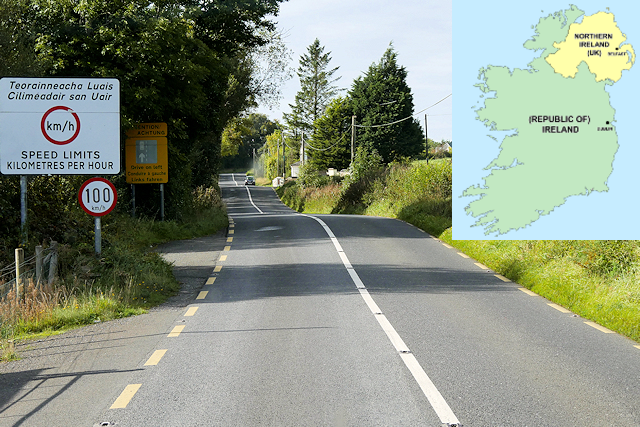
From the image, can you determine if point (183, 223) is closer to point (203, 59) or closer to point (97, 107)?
point (203, 59)

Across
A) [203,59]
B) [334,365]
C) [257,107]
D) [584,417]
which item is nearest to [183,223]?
[203,59]

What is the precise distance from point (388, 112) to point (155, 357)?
72.0 meters

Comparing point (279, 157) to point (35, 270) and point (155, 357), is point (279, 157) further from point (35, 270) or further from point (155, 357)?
point (155, 357)

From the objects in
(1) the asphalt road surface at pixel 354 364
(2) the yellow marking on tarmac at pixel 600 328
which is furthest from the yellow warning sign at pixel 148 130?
(2) the yellow marking on tarmac at pixel 600 328

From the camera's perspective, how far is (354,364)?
6828mm

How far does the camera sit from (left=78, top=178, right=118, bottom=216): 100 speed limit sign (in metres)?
11.4

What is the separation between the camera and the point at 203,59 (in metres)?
21.3

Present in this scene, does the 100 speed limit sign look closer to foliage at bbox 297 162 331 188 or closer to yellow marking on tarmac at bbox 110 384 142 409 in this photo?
yellow marking on tarmac at bbox 110 384 142 409

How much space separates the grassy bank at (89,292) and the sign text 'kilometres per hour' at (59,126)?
5.51 ft

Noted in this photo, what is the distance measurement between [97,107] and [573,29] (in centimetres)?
879

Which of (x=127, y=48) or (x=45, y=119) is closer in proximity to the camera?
(x=45, y=119)

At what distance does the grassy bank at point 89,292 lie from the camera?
9109 millimetres

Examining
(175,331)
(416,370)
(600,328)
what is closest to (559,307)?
(600,328)

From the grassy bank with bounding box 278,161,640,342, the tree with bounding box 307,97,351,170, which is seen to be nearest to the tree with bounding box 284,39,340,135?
the tree with bounding box 307,97,351,170
